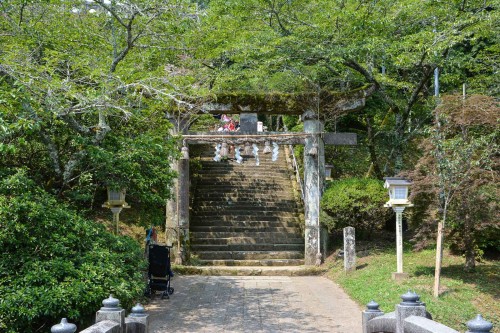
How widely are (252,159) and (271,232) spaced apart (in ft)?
18.5

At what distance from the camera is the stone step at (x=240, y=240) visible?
1595 centimetres

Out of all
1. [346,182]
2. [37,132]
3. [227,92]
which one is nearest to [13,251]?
[37,132]

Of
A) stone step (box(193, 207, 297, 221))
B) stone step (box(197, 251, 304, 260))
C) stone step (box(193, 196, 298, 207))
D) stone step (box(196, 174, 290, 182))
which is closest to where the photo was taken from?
stone step (box(197, 251, 304, 260))

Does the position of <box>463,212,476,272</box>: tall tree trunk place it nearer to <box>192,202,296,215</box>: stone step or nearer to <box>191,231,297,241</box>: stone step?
<box>191,231,297,241</box>: stone step

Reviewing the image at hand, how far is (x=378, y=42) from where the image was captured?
13.6 metres

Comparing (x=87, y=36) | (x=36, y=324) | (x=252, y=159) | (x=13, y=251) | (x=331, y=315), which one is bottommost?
(x=331, y=315)

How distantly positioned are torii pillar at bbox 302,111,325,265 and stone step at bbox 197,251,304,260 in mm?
759

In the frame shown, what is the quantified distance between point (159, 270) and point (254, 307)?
2.25 meters

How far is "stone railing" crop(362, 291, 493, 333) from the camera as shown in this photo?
4.00 metres

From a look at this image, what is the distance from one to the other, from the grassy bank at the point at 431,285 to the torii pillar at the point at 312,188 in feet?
2.33

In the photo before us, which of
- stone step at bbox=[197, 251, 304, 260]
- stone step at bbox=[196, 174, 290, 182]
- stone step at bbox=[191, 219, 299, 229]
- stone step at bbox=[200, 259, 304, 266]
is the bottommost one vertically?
stone step at bbox=[200, 259, 304, 266]

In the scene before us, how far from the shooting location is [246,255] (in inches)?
600

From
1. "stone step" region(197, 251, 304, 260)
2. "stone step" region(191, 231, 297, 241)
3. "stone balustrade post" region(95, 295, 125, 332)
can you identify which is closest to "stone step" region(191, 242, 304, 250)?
"stone step" region(197, 251, 304, 260)

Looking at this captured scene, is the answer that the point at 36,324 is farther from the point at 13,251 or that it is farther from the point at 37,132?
the point at 37,132
